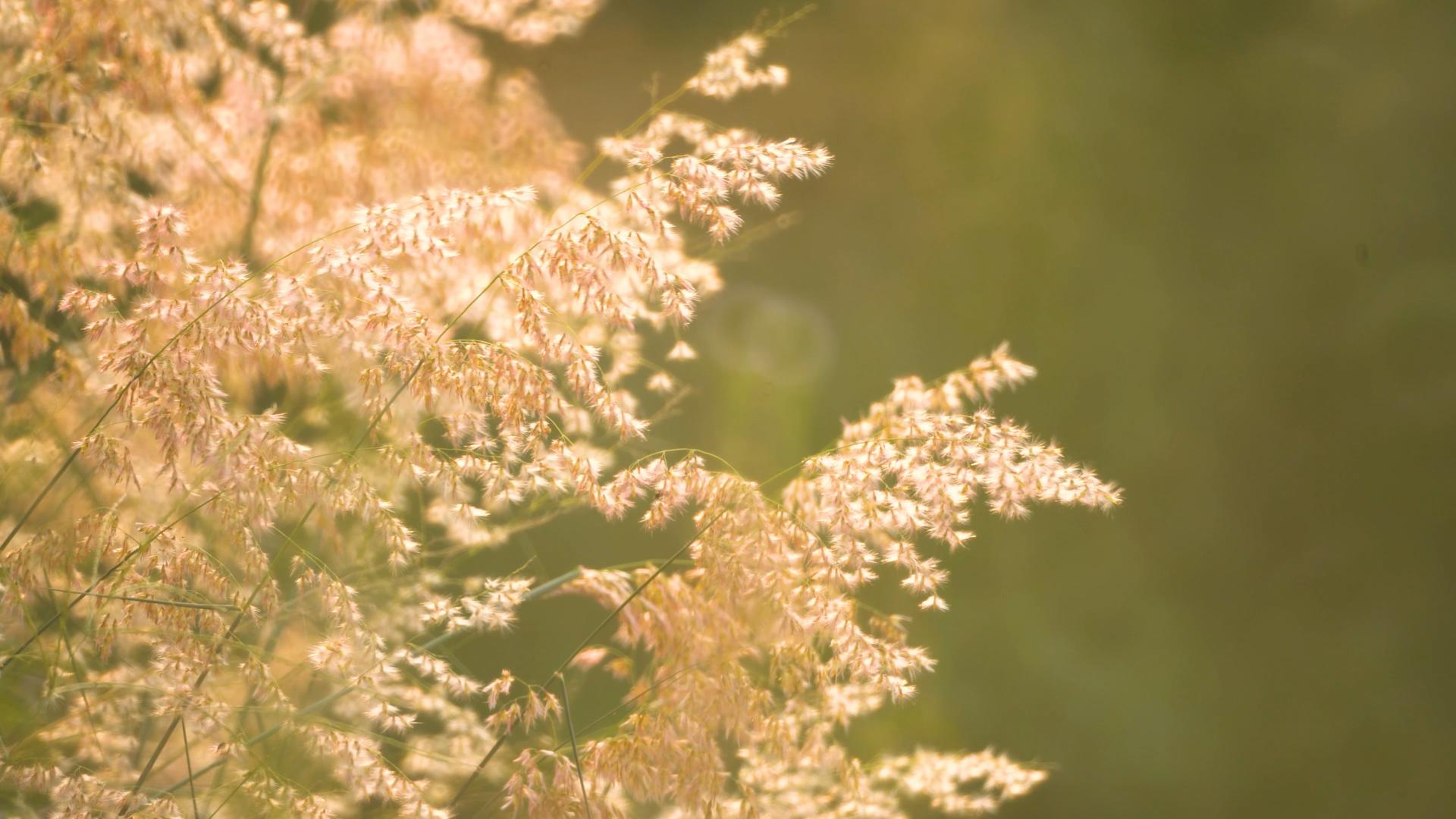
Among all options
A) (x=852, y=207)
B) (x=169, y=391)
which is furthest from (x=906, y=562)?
(x=852, y=207)

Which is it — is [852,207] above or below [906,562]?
above

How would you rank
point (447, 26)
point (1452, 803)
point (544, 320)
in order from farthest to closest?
point (1452, 803) < point (447, 26) < point (544, 320)

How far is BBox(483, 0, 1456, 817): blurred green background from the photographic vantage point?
226 centimetres

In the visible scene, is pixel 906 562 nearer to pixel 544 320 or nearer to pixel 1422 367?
pixel 544 320

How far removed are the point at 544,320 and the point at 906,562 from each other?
44 centimetres

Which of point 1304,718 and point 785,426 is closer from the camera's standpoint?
point 1304,718

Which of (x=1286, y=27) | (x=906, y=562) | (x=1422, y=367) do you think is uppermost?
(x=1286, y=27)

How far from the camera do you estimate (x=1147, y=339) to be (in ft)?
8.11

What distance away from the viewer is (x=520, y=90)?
2.05 m

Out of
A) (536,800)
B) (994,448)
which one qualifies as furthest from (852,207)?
(536,800)

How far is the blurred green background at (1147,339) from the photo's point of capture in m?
2.26

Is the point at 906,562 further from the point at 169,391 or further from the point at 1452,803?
the point at 1452,803

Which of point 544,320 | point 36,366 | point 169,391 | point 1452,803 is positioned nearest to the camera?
point 169,391

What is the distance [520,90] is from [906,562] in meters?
1.40
